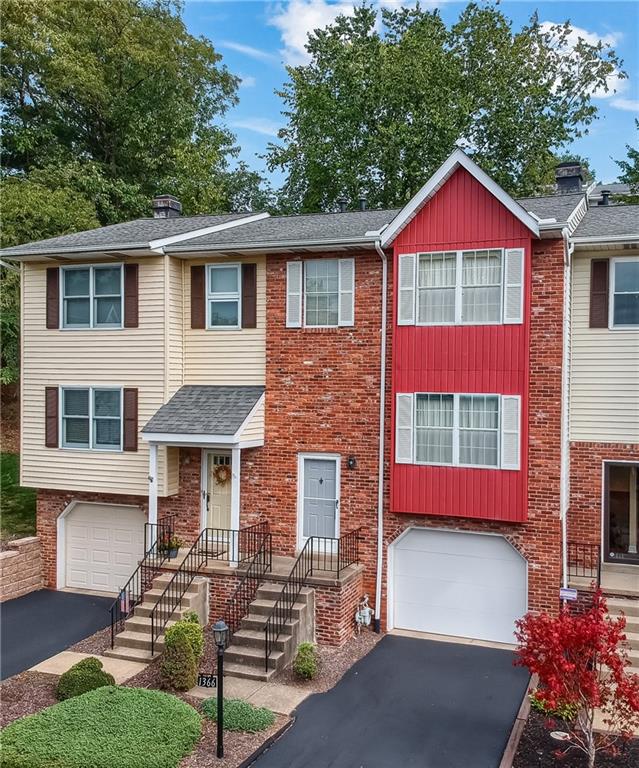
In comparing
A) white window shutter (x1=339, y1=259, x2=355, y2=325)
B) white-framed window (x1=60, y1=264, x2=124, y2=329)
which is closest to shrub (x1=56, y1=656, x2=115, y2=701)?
white-framed window (x1=60, y1=264, x2=124, y2=329)

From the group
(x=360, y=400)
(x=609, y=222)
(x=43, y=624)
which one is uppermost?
(x=609, y=222)

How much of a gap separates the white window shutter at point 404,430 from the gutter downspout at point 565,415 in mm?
2681

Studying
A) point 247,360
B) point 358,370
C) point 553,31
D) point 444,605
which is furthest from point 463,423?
point 553,31

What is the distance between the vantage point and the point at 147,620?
12.2 m

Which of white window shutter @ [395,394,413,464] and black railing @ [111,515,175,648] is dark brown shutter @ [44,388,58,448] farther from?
white window shutter @ [395,394,413,464]

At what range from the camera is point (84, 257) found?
1464 centimetres

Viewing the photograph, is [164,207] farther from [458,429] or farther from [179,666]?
[179,666]

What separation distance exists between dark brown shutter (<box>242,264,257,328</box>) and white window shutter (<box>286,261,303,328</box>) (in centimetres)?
75

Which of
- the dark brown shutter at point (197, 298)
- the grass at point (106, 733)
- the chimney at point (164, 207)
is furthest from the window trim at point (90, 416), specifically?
the chimney at point (164, 207)

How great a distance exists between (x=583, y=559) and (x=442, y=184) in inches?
291

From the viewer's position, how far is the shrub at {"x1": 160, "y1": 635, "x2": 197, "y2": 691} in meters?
10.3

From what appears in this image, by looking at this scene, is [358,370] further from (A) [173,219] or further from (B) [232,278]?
(A) [173,219]

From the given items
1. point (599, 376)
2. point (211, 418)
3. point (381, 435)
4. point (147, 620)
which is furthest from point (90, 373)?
point (599, 376)

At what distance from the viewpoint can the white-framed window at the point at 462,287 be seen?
12.2 m
